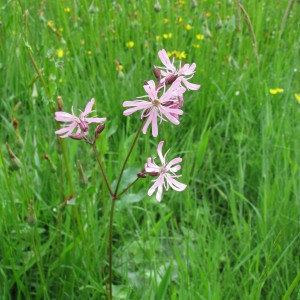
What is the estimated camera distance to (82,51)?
2117 mm

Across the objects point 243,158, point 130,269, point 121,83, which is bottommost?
point 130,269

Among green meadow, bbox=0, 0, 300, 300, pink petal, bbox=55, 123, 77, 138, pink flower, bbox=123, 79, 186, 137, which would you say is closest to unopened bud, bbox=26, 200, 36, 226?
green meadow, bbox=0, 0, 300, 300

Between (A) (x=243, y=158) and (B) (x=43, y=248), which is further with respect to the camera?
(A) (x=243, y=158)

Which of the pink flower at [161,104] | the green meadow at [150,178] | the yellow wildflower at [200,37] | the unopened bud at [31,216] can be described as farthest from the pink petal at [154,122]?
the yellow wildflower at [200,37]

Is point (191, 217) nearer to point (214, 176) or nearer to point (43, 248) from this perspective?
point (214, 176)

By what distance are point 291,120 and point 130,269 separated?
956 mm

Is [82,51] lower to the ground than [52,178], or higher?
higher

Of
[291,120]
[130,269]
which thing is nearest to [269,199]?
[130,269]

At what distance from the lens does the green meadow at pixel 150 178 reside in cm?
111

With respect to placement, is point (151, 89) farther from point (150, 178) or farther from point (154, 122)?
point (150, 178)

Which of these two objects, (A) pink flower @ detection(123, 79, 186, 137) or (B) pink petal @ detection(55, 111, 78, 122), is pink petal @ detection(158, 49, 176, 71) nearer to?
(A) pink flower @ detection(123, 79, 186, 137)

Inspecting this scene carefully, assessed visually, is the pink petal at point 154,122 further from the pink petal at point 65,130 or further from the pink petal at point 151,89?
the pink petal at point 65,130

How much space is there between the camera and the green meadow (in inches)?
43.6

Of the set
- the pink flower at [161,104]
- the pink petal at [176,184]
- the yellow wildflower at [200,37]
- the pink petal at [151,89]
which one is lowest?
the yellow wildflower at [200,37]
